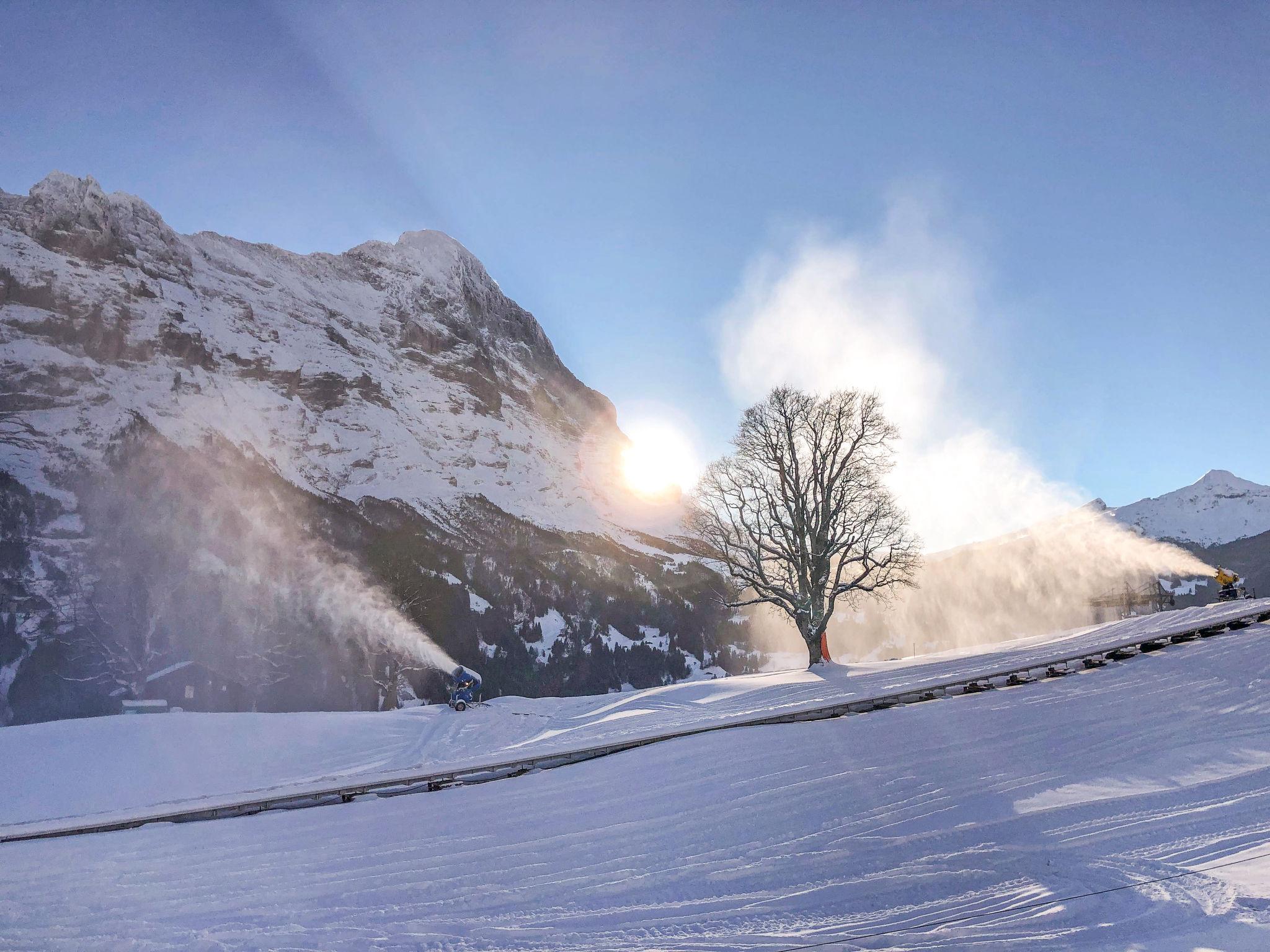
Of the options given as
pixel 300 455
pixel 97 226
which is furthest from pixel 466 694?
pixel 97 226

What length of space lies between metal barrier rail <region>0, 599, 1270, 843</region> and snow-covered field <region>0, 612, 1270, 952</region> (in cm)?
53

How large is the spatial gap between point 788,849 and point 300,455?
9283 centimetres

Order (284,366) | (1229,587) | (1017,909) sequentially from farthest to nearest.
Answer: (284,366) < (1229,587) < (1017,909)

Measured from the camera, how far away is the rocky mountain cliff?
64.2 metres

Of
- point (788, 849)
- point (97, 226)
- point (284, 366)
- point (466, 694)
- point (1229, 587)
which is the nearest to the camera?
point (788, 849)

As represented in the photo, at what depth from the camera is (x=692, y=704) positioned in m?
16.5

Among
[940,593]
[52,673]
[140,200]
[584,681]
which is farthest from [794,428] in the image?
[140,200]

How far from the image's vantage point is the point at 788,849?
645 cm

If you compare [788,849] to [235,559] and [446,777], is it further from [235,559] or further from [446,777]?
[235,559]

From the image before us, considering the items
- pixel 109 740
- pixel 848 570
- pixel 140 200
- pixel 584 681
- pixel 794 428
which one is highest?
pixel 140 200

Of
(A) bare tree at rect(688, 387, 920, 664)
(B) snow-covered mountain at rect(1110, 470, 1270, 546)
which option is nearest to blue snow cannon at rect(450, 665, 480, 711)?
(A) bare tree at rect(688, 387, 920, 664)

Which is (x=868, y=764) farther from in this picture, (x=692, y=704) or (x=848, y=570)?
(x=848, y=570)

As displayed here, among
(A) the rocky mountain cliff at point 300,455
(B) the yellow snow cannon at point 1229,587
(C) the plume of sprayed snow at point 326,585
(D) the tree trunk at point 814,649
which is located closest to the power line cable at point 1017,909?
(D) the tree trunk at point 814,649

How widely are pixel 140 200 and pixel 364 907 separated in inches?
4965
